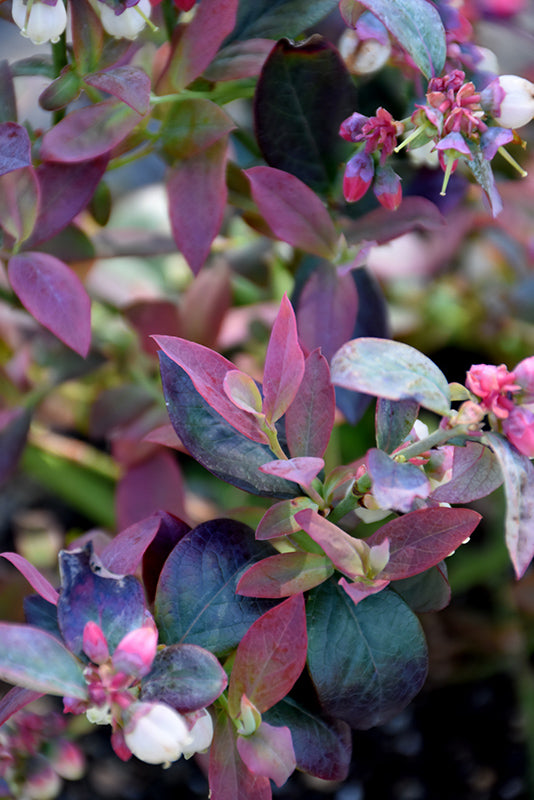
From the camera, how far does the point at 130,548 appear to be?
35 centimetres

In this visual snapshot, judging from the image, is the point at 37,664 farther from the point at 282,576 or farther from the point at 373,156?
the point at 373,156

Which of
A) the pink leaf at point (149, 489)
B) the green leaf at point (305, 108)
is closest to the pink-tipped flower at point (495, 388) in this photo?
the green leaf at point (305, 108)

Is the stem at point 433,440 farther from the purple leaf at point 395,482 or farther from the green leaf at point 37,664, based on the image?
the green leaf at point 37,664

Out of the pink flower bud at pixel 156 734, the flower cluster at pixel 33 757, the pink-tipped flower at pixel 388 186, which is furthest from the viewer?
the flower cluster at pixel 33 757

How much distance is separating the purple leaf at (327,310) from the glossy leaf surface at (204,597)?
0.14m

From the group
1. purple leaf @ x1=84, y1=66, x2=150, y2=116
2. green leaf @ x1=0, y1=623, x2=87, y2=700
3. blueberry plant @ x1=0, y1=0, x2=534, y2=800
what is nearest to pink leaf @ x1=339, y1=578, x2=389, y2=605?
blueberry plant @ x1=0, y1=0, x2=534, y2=800

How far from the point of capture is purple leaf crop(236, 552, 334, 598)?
0.34 m

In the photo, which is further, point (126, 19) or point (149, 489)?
point (149, 489)

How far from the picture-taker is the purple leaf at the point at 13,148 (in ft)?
1.20

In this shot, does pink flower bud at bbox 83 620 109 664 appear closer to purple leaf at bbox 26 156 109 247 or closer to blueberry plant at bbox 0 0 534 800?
blueberry plant at bbox 0 0 534 800

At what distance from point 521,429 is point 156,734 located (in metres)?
0.17

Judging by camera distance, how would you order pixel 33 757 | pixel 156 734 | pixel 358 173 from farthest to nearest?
1. pixel 33 757
2. pixel 358 173
3. pixel 156 734

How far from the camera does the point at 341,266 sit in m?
0.46

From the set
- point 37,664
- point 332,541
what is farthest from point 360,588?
point 37,664
